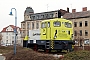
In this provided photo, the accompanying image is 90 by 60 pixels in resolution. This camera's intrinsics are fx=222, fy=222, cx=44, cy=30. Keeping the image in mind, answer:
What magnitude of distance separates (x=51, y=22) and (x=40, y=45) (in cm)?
257

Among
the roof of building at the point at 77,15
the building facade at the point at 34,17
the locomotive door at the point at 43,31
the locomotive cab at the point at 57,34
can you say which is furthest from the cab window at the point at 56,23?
the building facade at the point at 34,17

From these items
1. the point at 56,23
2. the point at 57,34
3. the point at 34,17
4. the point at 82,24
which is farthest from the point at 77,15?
the point at 57,34

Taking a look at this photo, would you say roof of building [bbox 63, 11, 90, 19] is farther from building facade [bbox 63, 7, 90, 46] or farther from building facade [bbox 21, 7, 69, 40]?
building facade [bbox 21, 7, 69, 40]

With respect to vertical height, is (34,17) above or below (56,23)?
above

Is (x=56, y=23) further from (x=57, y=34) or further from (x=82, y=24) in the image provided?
(x=82, y=24)

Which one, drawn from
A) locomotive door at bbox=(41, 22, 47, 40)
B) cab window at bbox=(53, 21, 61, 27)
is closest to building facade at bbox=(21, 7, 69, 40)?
locomotive door at bbox=(41, 22, 47, 40)

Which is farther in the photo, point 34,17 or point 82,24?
point 34,17

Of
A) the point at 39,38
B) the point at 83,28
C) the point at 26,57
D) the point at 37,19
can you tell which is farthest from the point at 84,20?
the point at 26,57

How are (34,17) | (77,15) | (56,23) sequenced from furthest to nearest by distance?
1. (34,17)
2. (77,15)
3. (56,23)

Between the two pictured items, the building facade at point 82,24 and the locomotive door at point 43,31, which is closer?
the locomotive door at point 43,31

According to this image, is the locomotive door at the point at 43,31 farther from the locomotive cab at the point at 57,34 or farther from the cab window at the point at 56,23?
the cab window at the point at 56,23

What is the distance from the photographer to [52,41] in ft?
60.9

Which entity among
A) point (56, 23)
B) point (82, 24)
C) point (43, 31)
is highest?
point (82, 24)

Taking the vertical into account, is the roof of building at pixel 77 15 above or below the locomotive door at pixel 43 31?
above
